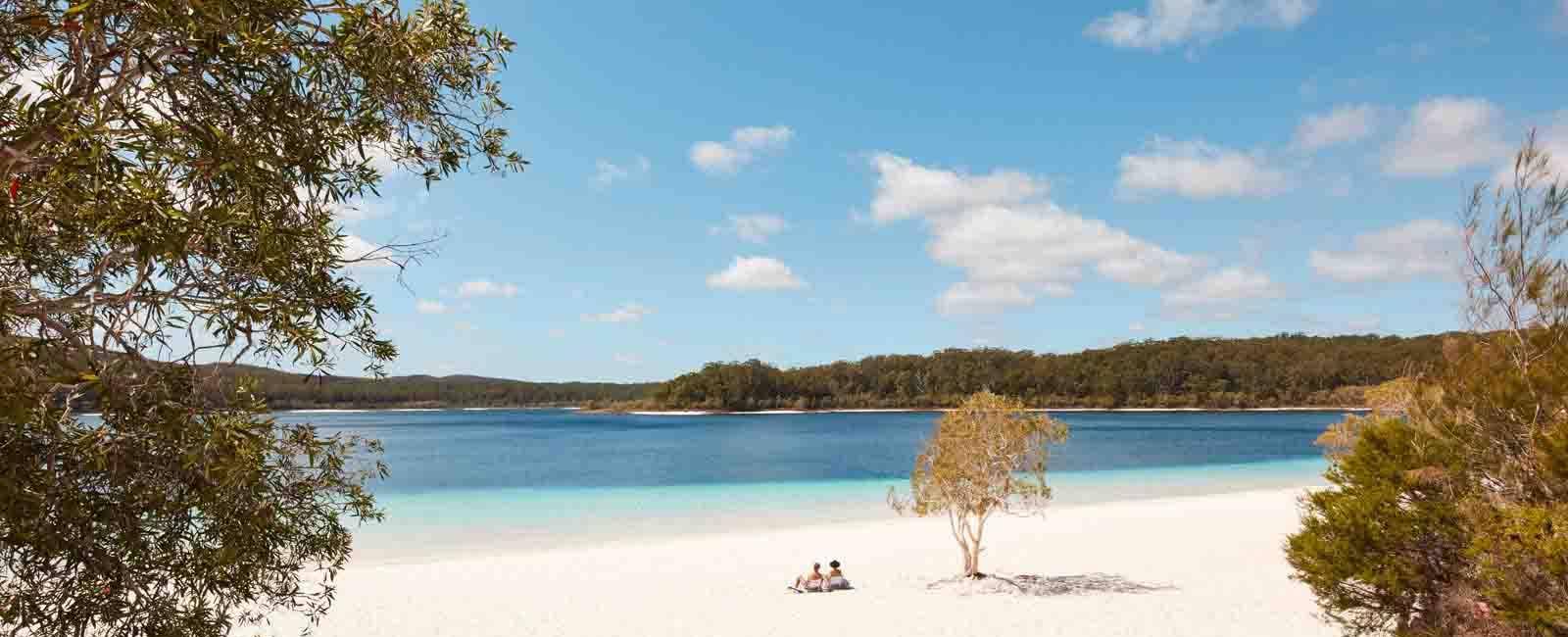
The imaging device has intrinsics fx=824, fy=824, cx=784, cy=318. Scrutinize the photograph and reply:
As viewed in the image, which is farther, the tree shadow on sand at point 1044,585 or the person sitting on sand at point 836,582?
the person sitting on sand at point 836,582

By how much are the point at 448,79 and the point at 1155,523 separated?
A: 79.0 feet

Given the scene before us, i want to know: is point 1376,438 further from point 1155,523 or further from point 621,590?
point 1155,523

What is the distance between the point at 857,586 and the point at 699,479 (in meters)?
28.7

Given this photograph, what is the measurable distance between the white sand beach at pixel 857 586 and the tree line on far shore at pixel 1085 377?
4962 inches

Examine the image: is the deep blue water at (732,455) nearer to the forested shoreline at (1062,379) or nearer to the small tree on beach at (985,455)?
the small tree on beach at (985,455)

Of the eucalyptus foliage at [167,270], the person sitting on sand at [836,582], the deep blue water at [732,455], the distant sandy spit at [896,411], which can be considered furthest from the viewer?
the distant sandy spit at [896,411]

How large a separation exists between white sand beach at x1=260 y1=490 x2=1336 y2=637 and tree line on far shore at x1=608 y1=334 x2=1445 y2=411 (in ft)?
414

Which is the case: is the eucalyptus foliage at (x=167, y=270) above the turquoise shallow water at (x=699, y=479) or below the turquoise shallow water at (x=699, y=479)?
above

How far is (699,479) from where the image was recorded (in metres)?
43.9

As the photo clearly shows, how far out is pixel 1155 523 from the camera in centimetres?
2417

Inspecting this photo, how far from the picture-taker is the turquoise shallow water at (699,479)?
91.7 feet

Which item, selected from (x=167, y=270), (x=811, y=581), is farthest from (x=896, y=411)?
(x=167, y=270)

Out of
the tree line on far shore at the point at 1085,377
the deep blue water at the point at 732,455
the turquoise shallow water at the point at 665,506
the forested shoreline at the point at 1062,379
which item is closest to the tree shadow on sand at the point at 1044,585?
the turquoise shallow water at the point at 665,506

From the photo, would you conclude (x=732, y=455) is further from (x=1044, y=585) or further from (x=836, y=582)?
(x=1044, y=585)
